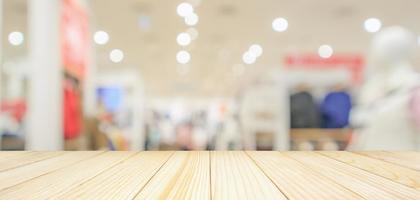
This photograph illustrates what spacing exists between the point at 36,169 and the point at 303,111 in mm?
4090

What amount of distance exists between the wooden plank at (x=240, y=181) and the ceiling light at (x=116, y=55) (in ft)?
30.8

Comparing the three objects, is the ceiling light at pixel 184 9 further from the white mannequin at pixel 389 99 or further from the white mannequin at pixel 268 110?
the white mannequin at pixel 389 99

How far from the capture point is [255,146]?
552 centimetres

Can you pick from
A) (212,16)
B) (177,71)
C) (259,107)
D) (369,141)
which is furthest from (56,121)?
(177,71)

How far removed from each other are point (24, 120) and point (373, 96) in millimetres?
2330

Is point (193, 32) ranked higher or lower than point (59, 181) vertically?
higher

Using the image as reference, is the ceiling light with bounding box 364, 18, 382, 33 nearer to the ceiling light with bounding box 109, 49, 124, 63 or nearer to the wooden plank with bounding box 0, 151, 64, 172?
the ceiling light with bounding box 109, 49, 124, 63

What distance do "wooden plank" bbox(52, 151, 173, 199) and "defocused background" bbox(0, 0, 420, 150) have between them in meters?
1.61

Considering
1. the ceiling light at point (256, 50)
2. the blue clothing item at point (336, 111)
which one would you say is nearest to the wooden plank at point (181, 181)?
the blue clothing item at point (336, 111)

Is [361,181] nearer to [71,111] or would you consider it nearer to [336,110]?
[71,111]

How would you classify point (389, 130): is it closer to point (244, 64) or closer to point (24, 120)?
point (24, 120)

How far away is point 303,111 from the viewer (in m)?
4.96

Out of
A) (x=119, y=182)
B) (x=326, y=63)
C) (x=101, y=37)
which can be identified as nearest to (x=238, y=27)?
(x=326, y=63)

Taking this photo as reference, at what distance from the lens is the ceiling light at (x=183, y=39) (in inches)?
352
